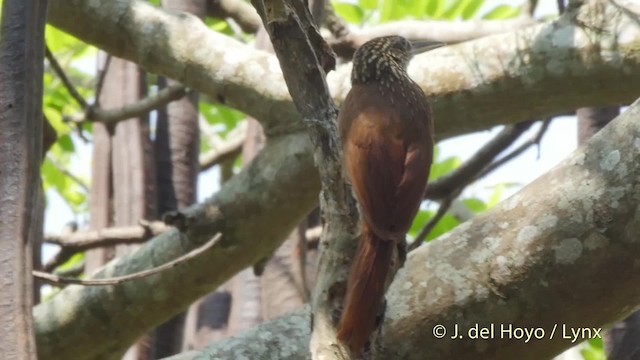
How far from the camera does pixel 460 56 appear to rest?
9.46 feet

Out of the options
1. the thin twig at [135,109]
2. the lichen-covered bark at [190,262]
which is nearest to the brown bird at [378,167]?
the lichen-covered bark at [190,262]

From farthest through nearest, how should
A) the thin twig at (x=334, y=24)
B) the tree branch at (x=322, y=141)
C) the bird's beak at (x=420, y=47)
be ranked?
1. the thin twig at (x=334, y=24)
2. the bird's beak at (x=420, y=47)
3. the tree branch at (x=322, y=141)

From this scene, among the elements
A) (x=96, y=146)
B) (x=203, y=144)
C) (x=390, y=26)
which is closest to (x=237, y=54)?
(x=390, y=26)

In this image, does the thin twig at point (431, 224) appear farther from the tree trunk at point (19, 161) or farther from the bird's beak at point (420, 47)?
the tree trunk at point (19, 161)

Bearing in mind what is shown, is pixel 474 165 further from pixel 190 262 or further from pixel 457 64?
pixel 190 262

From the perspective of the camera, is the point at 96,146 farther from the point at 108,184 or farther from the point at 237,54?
the point at 237,54

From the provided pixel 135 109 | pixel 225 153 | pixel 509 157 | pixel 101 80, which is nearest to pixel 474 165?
pixel 509 157

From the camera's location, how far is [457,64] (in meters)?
2.87

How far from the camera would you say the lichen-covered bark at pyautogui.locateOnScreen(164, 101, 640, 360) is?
6.84 ft

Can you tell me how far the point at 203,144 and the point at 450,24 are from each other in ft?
7.71

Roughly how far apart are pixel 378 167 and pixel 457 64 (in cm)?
63

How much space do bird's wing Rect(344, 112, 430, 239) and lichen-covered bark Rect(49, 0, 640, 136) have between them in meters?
0.41

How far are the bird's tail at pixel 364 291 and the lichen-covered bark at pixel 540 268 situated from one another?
210 mm

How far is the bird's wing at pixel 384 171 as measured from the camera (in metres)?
2.15
